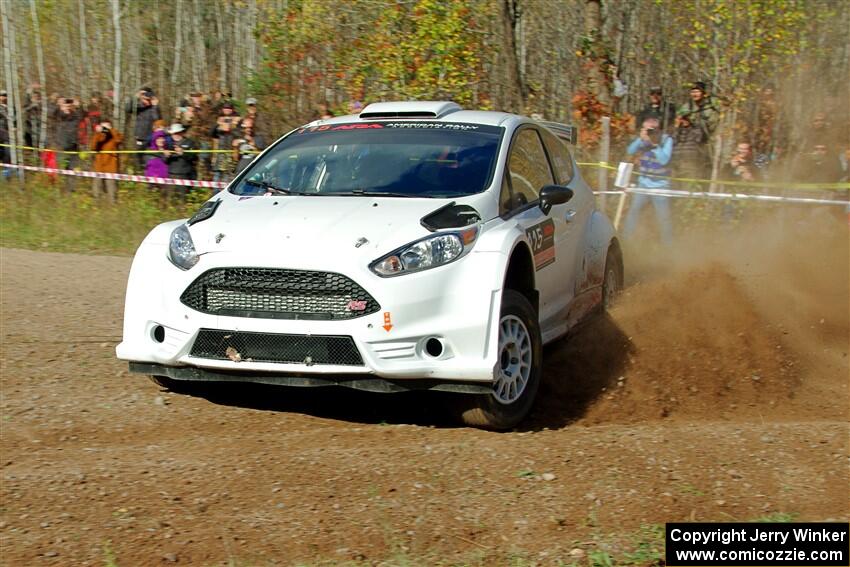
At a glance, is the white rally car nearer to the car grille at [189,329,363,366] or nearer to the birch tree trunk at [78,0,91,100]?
the car grille at [189,329,363,366]

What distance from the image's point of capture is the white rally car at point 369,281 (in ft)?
19.4

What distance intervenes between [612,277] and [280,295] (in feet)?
12.2

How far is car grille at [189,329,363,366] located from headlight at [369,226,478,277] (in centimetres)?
44

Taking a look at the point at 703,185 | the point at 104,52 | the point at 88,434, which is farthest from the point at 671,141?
the point at 104,52

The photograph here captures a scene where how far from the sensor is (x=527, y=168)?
293 inches

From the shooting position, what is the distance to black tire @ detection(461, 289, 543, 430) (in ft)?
20.1

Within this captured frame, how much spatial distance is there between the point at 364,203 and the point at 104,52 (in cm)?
2082

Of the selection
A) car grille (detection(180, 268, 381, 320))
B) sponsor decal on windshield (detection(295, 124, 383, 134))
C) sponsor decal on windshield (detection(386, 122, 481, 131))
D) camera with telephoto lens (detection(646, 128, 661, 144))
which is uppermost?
sponsor decal on windshield (detection(386, 122, 481, 131))

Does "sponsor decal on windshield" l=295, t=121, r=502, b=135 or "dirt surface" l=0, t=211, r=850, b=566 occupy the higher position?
"sponsor decal on windshield" l=295, t=121, r=502, b=135

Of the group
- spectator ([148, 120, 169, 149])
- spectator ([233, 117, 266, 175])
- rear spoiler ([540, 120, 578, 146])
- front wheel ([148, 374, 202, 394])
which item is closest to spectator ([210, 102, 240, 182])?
spectator ([233, 117, 266, 175])

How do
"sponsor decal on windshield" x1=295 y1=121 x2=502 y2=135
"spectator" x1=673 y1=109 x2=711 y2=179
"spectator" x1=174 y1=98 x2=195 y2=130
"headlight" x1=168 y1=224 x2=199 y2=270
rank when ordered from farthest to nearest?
"spectator" x1=174 y1=98 x2=195 y2=130, "spectator" x1=673 y1=109 x2=711 y2=179, "sponsor decal on windshield" x1=295 y1=121 x2=502 y2=135, "headlight" x1=168 y1=224 x2=199 y2=270

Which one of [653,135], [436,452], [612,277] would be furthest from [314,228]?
[653,135]

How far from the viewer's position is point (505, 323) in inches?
243

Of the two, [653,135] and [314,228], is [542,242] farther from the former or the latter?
[653,135]
